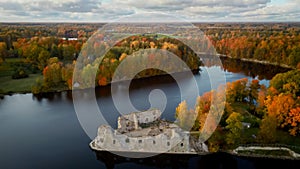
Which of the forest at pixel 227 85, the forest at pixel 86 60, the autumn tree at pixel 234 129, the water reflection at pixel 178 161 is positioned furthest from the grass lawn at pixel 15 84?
the autumn tree at pixel 234 129

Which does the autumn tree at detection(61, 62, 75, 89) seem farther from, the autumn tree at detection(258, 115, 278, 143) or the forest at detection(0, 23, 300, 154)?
the autumn tree at detection(258, 115, 278, 143)

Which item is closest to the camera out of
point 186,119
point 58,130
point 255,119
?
point 186,119

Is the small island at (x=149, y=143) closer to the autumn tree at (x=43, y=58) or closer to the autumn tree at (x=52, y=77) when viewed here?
the autumn tree at (x=52, y=77)

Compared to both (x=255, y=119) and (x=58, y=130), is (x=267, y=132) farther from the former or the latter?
(x=58, y=130)

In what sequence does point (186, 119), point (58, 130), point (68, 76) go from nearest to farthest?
→ point (186, 119)
point (58, 130)
point (68, 76)

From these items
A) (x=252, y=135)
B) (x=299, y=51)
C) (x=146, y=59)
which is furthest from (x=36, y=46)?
(x=299, y=51)

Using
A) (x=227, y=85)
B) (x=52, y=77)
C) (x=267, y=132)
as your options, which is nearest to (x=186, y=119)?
(x=267, y=132)

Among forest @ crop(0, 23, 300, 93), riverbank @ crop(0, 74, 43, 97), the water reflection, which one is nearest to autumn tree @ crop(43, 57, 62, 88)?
forest @ crop(0, 23, 300, 93)

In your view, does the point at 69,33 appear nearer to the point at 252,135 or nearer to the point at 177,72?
the point at 177,72

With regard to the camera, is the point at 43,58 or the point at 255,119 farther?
the point at 43,58
